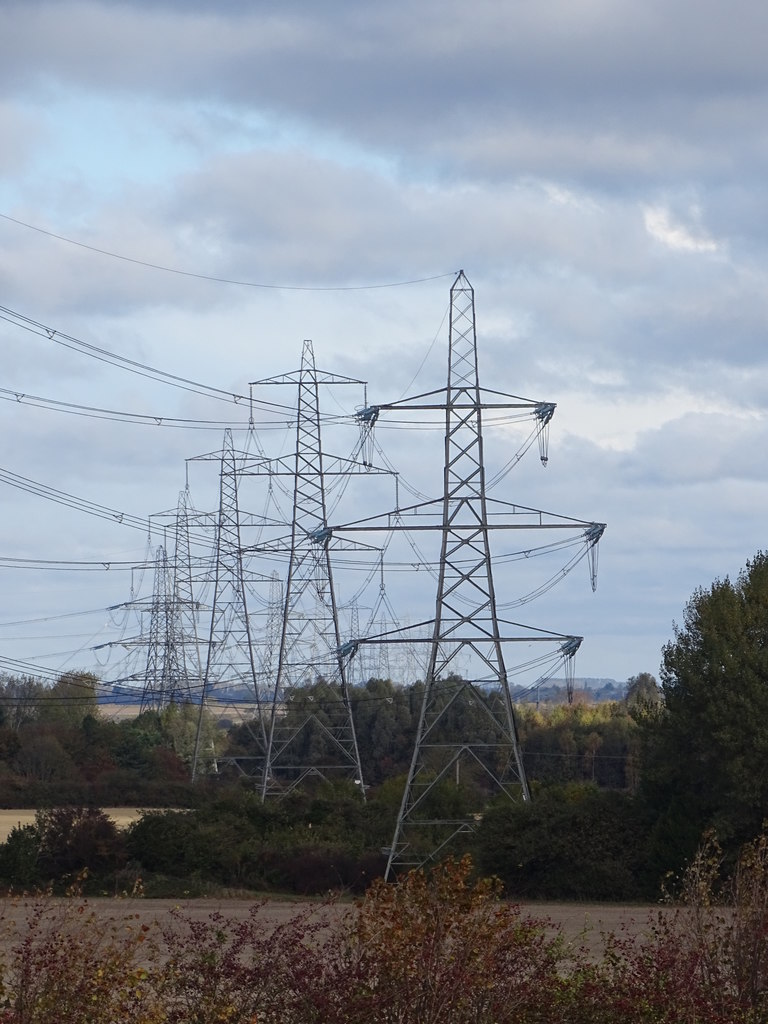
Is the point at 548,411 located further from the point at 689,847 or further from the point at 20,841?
the point at 20,841

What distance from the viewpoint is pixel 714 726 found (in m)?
30.4

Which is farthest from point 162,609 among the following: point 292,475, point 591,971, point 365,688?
point 591,971

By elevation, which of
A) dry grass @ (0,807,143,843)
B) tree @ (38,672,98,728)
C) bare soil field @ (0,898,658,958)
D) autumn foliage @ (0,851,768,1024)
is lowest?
bare soil field @ (0,898,658,958)

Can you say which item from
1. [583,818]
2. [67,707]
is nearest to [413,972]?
[583,818]

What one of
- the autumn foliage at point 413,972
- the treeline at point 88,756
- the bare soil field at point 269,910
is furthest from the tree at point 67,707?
the autumn foliage at point 413,972

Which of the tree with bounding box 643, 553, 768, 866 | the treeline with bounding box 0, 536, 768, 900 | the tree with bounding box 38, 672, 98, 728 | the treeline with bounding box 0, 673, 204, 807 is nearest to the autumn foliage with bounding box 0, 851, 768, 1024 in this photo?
the treeline with bounding box 0, 536, 768, 900

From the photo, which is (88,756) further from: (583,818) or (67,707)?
(583,818)

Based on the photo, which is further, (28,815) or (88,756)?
(88,756)

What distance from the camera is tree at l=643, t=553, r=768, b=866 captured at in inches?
1182

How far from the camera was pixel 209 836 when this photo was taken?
117ft

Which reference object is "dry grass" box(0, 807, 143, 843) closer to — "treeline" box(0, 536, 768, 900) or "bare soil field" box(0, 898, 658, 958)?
"treeline" box(0, 536, 768, 900)

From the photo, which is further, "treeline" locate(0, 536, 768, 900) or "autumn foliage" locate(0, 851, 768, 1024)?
"treeline" locate(0, 536, 768, 900)

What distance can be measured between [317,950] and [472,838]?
2201 centimetres

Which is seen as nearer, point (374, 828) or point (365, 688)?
point (374, 828)
